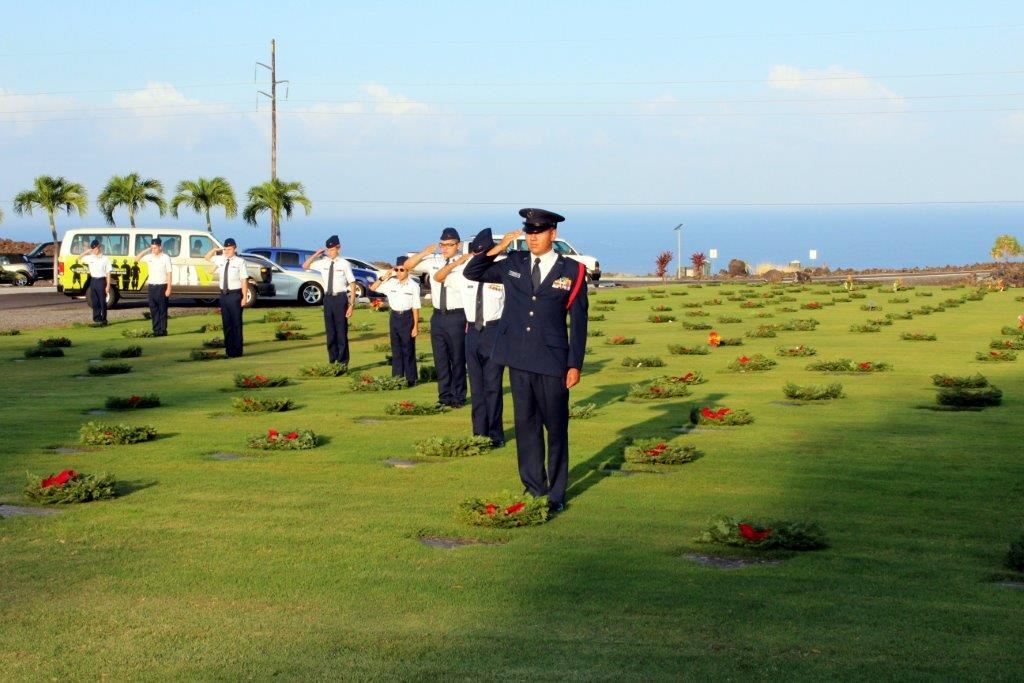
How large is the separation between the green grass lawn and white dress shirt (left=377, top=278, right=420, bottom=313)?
208 cm

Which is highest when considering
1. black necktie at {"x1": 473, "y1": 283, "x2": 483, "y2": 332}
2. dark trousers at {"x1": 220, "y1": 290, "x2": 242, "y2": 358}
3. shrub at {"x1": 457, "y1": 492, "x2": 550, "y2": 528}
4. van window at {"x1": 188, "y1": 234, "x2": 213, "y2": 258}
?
van window at {"x1": 188, "y1": 234, "x2": 213, "y2": 258}

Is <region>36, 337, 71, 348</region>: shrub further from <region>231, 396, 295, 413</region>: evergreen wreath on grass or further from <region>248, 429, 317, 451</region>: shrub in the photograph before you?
<region>248, 429, 317, 451</region>: shrub

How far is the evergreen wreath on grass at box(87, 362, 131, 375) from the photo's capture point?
20.9 metres

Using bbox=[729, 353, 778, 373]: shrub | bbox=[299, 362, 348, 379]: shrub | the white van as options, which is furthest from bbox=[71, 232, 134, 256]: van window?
bbox=[729, 353, 778, 373]: shrub

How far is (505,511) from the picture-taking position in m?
9.12

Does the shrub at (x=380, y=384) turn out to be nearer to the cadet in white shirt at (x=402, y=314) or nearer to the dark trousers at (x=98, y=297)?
the cadet in white shirt at (x=402, y=314)

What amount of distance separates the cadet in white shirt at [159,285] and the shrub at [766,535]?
20.4 meters

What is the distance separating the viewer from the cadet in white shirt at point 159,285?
1081 inches

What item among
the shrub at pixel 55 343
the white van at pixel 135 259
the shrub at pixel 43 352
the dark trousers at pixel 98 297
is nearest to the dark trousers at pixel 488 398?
the shrub at pixel 43 352

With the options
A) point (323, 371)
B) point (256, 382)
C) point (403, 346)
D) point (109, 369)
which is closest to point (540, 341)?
point (403, 346)

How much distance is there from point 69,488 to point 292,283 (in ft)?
104

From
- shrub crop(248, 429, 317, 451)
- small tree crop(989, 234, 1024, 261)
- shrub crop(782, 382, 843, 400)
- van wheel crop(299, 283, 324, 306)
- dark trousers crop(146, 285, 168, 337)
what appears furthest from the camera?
small tree crop(989, 234, 1024, 261)

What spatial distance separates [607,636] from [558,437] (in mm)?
3442

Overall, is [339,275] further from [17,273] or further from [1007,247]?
[1007,247]
